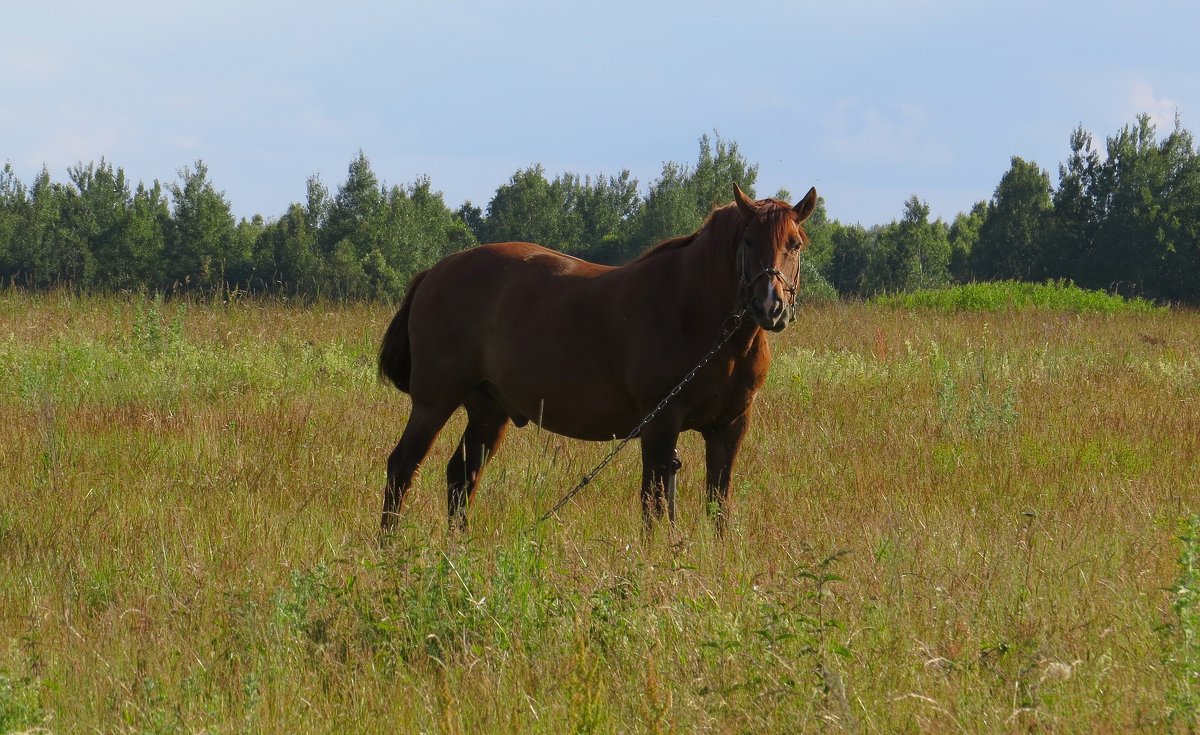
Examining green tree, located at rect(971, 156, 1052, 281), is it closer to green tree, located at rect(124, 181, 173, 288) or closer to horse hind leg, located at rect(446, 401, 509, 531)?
green tree, located at rect(124, 181, 173, 288)

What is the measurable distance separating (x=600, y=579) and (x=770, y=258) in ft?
6.08

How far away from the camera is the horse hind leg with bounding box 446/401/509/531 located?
622cm

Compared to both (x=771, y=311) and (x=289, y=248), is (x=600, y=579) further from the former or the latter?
(x=289, y=248)

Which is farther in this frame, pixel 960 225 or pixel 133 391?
pixel 960 225

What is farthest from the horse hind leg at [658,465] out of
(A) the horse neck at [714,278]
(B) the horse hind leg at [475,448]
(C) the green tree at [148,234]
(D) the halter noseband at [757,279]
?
(C) the green tree at [148,234]

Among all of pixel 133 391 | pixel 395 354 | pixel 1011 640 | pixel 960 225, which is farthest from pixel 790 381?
A: pixel 960 225

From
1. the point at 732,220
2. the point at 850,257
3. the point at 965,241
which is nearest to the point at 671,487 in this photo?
the point at 732,220

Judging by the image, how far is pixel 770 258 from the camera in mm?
4855

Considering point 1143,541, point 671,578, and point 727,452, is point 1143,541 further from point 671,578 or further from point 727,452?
point 671,578

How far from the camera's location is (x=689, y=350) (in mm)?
5203

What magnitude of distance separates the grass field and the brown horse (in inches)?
15.5

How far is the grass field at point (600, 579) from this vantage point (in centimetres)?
298

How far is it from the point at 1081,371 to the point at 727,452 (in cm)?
766

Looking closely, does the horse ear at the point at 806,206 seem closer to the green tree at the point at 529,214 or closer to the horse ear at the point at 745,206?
the horse ear at the point at 745,206
